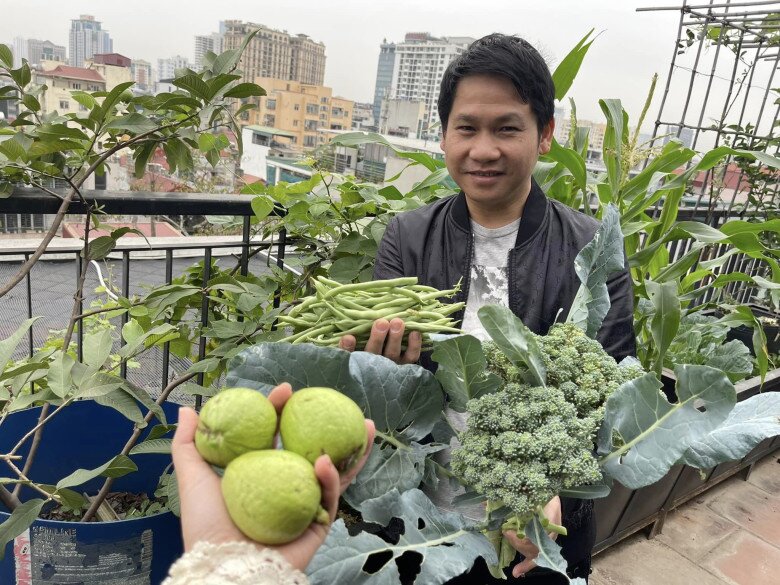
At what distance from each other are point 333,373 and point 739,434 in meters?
0.67

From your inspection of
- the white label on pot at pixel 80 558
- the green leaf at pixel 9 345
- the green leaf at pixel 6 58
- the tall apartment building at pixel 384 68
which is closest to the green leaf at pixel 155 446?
the white label on pot at pixel 80 558

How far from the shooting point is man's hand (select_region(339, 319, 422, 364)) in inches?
37.9

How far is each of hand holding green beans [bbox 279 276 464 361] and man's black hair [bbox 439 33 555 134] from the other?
50 cm

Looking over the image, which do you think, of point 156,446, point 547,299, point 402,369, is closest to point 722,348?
point 547,299

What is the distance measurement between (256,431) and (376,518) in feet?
1.12

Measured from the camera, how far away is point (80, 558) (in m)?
1.06

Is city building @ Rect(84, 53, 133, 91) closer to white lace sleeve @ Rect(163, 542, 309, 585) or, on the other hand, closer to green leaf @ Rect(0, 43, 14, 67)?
green leaf @ Rect(0, 43, 14, 67)

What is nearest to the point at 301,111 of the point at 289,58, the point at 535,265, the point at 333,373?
the point at 289,58

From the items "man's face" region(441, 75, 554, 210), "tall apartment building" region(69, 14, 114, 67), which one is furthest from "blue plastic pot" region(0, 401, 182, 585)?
"tall apartment building" region(69, 14, 114, 67)

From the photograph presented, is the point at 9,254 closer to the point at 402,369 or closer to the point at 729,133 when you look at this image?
the point at 402,369

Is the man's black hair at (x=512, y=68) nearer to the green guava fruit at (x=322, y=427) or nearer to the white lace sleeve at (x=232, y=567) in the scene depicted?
the green guava fruit at (x=322, y=427)

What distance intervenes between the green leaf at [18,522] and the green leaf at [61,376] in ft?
0.71

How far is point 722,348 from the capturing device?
86.0 inches

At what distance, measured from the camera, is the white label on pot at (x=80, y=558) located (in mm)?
1049
